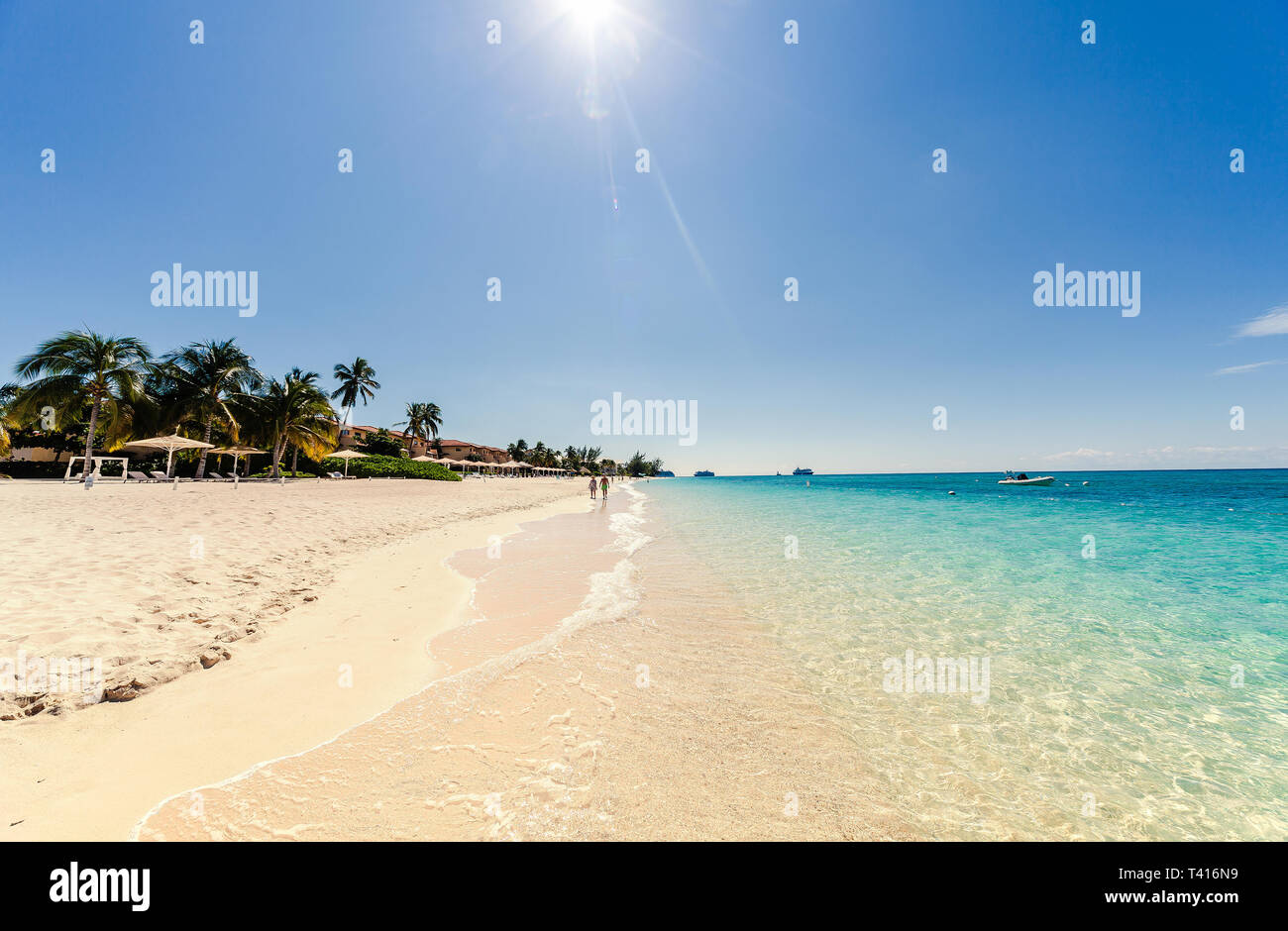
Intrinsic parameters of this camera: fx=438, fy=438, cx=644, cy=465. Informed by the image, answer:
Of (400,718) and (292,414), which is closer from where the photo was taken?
(400,718)

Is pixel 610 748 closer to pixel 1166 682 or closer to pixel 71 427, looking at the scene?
pixel 1166 682

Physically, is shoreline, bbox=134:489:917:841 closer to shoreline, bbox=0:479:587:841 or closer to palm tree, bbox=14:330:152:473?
shoreline, bbox=0:479:587:841

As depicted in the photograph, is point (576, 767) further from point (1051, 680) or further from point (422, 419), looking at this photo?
point (422, 419)

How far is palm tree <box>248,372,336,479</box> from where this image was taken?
41.7 m

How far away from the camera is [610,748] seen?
401 cm

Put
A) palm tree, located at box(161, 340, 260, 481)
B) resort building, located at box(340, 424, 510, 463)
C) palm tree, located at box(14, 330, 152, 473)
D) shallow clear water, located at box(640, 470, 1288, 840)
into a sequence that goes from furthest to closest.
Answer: resort building, located at box(340, 424, 510, 463) → palm tree, located at box(161, 340, 260, 481) → palm tree, located at box(14, 330, 152, 473) → shallow clear water, located at box(640, 470, 1288, 840)

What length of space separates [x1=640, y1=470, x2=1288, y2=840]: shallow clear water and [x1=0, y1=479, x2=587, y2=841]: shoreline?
4775mm

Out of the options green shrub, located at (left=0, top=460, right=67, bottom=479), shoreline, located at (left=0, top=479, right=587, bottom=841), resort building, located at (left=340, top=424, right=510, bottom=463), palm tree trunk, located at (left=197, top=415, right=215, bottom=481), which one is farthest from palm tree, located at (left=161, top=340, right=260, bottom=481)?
shoreline, located at (left=0, top=479, right=587, bottom=841)

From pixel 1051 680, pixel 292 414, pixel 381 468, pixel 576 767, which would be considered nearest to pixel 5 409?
pixel 292 414

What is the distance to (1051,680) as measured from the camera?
6113 mm

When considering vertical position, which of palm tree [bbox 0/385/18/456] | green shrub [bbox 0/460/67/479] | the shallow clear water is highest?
palm tree [bbox 0/385/18/456]

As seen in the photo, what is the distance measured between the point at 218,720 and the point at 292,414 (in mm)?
48931

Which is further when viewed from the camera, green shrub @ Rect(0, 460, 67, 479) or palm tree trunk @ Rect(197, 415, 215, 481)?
palm tree trunk @ Rect(197, 415, 215, 481)
